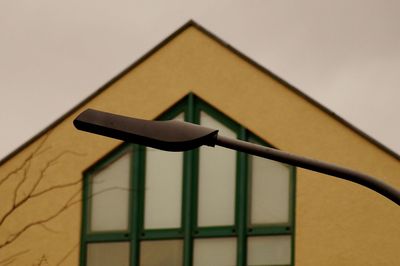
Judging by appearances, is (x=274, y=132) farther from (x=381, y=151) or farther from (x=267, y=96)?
(x=381, y=151)

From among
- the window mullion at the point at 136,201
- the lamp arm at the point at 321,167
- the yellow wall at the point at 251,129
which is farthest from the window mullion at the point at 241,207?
the lamp arm at the point at 321,167

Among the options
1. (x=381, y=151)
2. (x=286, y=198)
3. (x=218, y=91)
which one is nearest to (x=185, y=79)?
(x=218, y=91)

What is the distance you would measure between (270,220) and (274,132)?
4.55 ft

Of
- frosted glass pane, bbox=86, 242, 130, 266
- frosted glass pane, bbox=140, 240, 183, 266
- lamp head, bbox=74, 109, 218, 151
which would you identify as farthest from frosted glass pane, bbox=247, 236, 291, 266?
lamp head, bbox=74, 109, 218, 151

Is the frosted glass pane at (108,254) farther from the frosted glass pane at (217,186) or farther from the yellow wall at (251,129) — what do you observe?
the frosted glass pane at (217,186)

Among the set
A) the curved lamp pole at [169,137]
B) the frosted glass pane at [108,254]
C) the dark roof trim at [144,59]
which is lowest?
the frosted glass pane at [108,254]

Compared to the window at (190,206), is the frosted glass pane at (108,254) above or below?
below

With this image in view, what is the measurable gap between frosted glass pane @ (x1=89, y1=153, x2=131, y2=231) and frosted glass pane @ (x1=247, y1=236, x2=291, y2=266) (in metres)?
2.11

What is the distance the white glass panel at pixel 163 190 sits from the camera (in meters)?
12.2

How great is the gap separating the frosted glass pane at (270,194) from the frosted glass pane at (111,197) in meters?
Result: 2.12

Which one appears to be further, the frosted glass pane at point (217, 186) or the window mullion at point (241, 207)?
the frosted glass pane at point (217, 186)

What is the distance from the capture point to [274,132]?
1201cm

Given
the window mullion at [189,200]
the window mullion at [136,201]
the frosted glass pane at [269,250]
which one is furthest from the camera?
the window mullion at [136,201]

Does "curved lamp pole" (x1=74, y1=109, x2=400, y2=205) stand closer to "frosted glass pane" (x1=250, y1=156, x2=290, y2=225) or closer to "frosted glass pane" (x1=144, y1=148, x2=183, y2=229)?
"frosted glass pane" (x1=250, y1=156, x2=290, y2=225)
